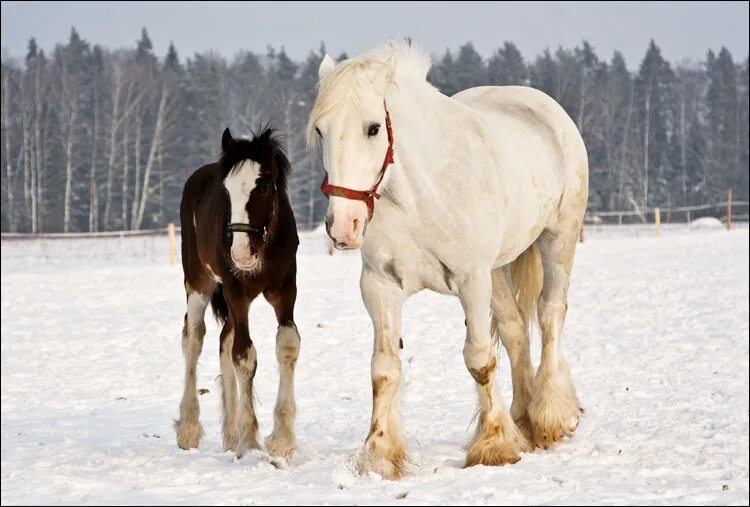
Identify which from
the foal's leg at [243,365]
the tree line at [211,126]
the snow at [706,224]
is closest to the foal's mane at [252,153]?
the foal's leg at [243,365]

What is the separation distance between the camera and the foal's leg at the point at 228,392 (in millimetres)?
5824

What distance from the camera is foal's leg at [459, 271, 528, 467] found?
4.80 meters

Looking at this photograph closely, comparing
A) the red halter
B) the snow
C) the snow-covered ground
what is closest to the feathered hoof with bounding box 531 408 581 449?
the snow-covered ground

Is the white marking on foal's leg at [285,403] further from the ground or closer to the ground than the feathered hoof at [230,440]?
further from the ground

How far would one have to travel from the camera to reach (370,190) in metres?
4.25

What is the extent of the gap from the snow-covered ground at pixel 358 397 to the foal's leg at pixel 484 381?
0.46 ft

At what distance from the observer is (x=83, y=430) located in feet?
23.0

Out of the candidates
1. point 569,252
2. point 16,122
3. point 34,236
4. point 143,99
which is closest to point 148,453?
point 569,252

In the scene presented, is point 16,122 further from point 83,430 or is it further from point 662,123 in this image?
point 83,430

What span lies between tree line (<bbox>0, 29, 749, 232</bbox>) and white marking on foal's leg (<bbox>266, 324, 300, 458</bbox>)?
3212 cm

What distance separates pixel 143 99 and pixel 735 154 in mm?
33864

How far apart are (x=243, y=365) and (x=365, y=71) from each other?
205 cm

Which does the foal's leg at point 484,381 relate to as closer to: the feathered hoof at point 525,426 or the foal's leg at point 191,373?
the feathered hoof at point 525,426

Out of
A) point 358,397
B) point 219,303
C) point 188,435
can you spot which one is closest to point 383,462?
point 188,435
